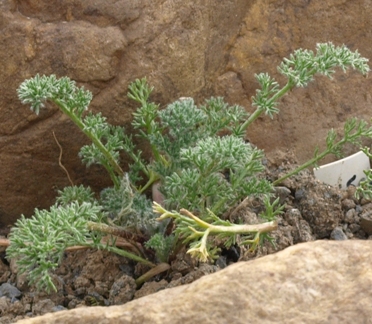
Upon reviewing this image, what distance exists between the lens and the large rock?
285 centimetres

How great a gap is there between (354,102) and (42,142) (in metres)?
1.73

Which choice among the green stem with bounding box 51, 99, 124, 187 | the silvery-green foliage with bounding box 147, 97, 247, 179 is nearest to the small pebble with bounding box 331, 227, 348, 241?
the silvery-green foliage with bounding box 147, 97, 247, 179

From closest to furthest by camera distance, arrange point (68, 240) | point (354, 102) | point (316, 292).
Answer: point (316, 292)
point (68, 240)
point (354, 102)

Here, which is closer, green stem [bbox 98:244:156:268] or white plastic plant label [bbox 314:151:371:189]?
green stem [bbox 98:244:156:268]

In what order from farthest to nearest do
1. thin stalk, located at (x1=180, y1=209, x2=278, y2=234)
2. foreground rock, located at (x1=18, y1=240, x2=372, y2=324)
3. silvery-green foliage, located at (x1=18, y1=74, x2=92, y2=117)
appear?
silvery-green foliage, located at (x1=18, y1=74, x2=92, y2=117)
thin stalk, located at (x1=180, y1=209, x2=278, y2=234)
foreground rock, located at (x1=18, y1=240, x2=372, y2=324)

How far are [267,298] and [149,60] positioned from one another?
1.59m

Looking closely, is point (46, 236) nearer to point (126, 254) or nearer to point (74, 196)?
point (126, 254)

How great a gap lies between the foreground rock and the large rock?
1.45 metres

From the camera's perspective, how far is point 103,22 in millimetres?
2895

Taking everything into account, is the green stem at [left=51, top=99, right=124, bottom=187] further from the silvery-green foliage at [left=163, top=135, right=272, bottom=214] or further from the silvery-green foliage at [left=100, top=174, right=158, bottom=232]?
the silvery-green foliage at [left=163, top=135, right=272, bottom=214]

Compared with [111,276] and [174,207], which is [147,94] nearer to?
[174,207]

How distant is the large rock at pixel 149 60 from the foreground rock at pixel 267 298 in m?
1.45

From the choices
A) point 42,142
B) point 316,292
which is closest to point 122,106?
point 42,142

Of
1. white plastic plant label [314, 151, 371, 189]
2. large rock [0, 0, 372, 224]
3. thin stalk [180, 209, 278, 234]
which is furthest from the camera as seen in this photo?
white plastic plant label [314, 151, 371, 189]
